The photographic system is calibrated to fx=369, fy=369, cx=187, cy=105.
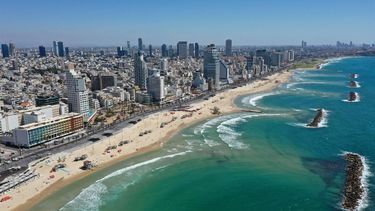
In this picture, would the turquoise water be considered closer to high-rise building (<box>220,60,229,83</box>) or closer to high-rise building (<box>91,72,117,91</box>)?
high-rise building (<box>91,72,117,91</box>)

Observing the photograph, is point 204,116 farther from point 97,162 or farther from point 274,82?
point 274,82

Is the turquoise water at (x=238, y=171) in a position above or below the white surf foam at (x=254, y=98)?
below

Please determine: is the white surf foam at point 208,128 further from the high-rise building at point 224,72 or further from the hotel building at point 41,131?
the high-rise building at point 224,72

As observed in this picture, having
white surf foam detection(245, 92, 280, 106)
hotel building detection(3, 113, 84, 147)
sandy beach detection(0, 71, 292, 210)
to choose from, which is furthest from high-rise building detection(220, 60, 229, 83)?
hotel building detection(3, 113, 84, 147)

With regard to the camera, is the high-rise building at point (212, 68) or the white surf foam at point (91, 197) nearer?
the white surf foam at point (91, 197)

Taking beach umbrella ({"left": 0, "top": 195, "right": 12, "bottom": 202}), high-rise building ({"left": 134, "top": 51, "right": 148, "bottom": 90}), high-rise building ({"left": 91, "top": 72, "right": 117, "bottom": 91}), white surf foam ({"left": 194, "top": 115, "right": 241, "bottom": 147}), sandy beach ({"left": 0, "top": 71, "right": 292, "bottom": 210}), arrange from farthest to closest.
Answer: high-rise building ({"left": 134, "top": 51, "right": 148, "bottom": 90}) < high-rise building ({"left": 91, "top": 72, "right": 117, "bottom": 91}) < white surf foam ({"left": 194, "top": 115, "right": 241, "bottom": 147}) < sandy beach ({"left": 0, "top": 71, "right": 292, "bottom": 210}) < beach umbrella ({"left": 0, "top": 195, "right": 12, "bottom": 202})

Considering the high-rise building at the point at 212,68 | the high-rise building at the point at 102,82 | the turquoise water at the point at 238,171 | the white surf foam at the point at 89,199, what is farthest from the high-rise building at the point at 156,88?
the white surf foam at the point at 89,199

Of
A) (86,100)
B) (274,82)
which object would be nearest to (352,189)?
(86,100)
